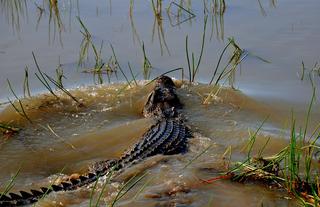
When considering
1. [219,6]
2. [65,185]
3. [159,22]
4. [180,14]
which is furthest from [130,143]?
[219,6]

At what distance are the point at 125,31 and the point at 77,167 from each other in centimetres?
321

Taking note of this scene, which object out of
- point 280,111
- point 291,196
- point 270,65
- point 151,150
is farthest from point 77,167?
point 270,65

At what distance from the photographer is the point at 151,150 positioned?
4695 millimetres

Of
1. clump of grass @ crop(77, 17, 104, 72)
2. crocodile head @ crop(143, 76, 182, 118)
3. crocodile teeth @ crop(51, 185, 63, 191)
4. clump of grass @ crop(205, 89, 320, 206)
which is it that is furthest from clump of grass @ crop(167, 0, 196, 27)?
crocodile teeth @ crop(51, 185, 63, 191)

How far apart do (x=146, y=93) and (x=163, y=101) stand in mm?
335

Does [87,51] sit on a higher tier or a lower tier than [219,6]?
lower

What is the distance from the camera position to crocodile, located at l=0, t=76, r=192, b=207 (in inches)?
138

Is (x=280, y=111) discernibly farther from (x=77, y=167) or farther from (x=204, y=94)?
(x=77, y=167)

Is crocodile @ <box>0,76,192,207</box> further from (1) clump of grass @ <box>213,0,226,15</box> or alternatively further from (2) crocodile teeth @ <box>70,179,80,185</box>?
(1) clump of grass @ <box>213,0,226,15</box>

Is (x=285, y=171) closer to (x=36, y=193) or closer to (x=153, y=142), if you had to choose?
(x=153, y=142)

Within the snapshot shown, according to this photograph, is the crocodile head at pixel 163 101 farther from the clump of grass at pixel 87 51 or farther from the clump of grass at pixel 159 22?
the clump of grass at pixel 87 51

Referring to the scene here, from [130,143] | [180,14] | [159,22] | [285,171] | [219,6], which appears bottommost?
[130,143]

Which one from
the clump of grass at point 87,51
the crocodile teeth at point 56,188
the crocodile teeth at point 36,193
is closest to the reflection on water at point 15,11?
the clump of grass at point 87,51

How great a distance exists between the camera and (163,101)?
6152 mm
